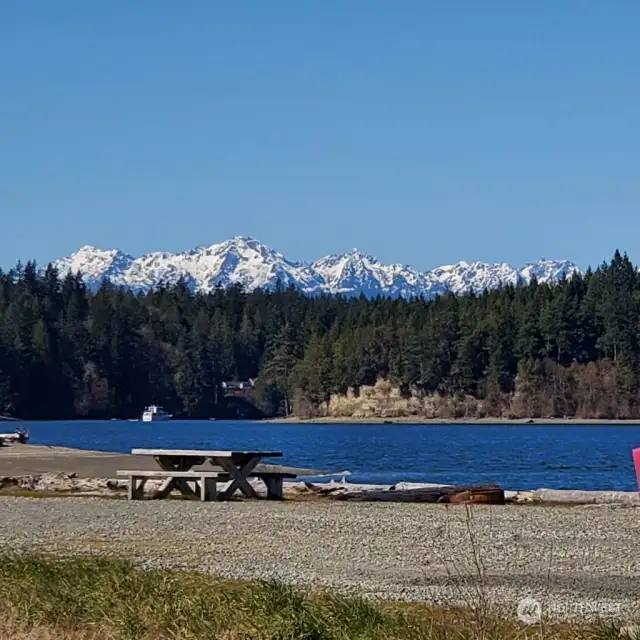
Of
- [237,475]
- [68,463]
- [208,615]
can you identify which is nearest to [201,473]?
[237,475]

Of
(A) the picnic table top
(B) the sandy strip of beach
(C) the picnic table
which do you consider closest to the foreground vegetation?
(A) the picnic table top

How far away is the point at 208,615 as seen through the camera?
10.1 m

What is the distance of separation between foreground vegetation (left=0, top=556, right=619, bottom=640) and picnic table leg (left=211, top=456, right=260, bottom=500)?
50.6 ft

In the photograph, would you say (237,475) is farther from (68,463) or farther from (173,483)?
(68,463)

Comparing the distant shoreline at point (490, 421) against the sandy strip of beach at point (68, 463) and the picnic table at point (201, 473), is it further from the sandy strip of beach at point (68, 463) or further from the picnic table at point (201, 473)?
the picnic table at point (201, 473)

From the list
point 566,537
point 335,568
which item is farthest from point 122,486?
point 335,568

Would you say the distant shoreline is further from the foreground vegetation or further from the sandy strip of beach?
the foreground vegetation

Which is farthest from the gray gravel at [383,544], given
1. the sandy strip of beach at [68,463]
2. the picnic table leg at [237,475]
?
the sandy strip of beach at [68,463]

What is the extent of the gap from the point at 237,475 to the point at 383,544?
9.35 m

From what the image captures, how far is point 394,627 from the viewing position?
971 centimetres

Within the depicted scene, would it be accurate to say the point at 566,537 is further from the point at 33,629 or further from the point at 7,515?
the point at 33,629

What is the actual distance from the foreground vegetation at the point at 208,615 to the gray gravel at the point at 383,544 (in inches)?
19.6

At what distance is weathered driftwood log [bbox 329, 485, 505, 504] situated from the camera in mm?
28188

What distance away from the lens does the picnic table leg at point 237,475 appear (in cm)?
2712
